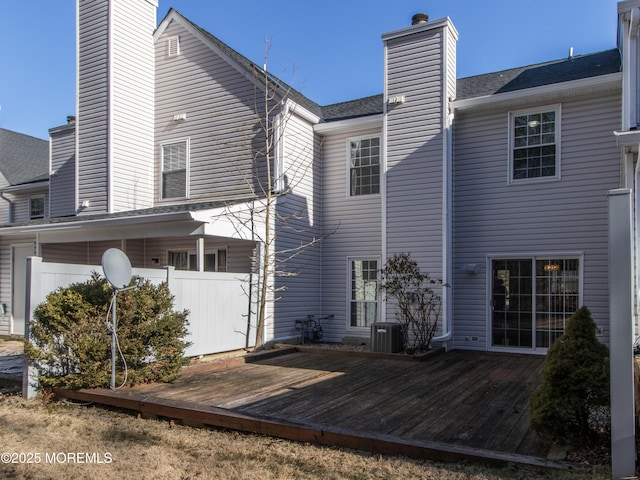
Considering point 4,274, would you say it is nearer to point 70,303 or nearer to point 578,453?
point 70,303

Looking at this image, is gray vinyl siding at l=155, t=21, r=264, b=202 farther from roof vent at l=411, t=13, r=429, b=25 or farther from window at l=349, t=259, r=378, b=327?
roof vent at l=411, t=13, r=429, b=25

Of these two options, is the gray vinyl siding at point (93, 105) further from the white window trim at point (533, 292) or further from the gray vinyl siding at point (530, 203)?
the white window trim at point (533, 292)

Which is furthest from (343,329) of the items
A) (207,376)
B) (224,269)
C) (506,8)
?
(506,8)

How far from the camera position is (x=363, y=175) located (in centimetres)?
1150

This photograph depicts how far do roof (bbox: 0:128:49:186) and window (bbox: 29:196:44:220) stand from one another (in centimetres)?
65

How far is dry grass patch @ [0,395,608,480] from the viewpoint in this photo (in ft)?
12.2

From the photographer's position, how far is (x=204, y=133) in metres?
11.6

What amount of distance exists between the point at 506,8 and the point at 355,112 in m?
4.41

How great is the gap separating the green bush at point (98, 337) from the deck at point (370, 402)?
234 millimetres

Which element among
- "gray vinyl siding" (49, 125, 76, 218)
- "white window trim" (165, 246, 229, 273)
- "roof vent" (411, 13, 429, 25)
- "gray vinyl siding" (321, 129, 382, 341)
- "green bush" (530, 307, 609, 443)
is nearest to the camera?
"green bush" (530, 307, 609, 443)

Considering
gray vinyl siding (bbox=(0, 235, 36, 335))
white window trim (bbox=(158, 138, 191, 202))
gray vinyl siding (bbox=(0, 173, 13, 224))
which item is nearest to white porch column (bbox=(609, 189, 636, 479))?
white window trim (bbox=(158, 138, 191, 202))

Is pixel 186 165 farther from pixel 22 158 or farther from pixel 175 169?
pixel 22 158

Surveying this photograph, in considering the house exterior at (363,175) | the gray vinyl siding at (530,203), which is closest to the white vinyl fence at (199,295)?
the house exterior at (363,175)

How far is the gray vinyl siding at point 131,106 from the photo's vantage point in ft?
38.5
